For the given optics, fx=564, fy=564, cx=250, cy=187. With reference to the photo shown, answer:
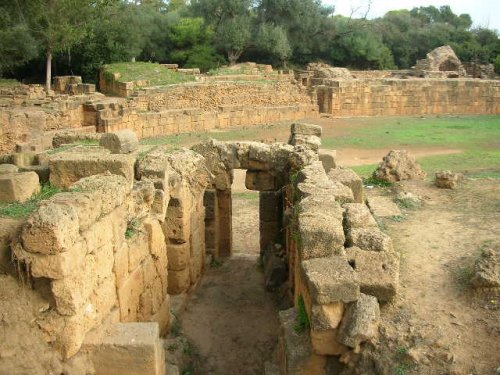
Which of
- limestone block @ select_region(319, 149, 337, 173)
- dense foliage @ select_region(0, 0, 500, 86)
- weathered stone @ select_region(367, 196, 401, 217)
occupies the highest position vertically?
dense foliage @ select_region(0, 0, 500, 86)

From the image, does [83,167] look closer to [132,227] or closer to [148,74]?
[132,227]

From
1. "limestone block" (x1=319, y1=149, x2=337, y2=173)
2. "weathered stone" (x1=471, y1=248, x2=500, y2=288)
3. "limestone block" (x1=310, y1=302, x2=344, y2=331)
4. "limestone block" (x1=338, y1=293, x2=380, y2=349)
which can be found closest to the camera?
"limestone block" (x1=338, y1=293, x2=380, y2=349)

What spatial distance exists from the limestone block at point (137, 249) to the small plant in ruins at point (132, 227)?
41mm

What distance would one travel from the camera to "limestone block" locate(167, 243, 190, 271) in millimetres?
9453

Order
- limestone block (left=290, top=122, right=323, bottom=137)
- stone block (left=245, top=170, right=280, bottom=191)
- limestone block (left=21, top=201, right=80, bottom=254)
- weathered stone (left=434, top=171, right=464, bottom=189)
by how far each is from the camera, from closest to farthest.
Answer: limestone block (left=21, top=201, right=80, bottom=254) < weathered stone (left=434, top=171, right=464, bottom=189) < stone block (left=245, top=170, right=280, bottom=191) < limestone block (left=290, top=122, right=323, bottom=137)

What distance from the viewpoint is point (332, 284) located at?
561cm

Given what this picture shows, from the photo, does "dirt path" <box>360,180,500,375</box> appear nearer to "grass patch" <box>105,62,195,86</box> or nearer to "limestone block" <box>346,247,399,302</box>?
"limestone block" <box>346,247,399,302</box>

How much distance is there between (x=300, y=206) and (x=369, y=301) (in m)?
2.03

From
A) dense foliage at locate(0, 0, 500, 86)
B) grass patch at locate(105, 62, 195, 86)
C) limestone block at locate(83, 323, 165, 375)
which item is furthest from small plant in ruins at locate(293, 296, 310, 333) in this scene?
grass patch at locate(105, 62, 195, 86)

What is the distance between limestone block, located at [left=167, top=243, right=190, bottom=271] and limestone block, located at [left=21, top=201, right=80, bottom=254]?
15.6 feet

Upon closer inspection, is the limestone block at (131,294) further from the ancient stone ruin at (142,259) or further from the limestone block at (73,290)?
the limestone block at (73,290)

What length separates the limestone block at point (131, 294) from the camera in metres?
6.12

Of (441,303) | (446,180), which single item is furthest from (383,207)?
(441,303)

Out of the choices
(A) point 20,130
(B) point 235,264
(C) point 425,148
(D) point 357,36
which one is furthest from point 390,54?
(B) point 235,264
